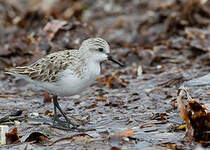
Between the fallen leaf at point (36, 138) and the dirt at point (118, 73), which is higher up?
the dirt at point (118, 73)

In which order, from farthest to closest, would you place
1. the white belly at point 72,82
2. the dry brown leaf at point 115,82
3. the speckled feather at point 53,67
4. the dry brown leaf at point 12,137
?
the dry brown leaf at point 115,82 < the speckled feather at point 53,67 < the white belly at point 72,82 < the dry brown leaf at point 12,137

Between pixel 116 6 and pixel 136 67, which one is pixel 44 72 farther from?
pixel 116 6

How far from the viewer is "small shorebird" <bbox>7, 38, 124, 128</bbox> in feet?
18.1

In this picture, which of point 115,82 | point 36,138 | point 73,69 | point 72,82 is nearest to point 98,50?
point 73,69

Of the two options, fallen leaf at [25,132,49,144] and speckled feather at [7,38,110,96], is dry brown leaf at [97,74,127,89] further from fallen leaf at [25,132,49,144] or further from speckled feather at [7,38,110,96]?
fallen leaf at [25,132,49,144]

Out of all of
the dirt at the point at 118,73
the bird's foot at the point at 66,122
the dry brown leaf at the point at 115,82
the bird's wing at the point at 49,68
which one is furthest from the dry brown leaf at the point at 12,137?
the dry brown leaf at the point at 115,82

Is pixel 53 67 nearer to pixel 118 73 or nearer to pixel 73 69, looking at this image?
pixel 73 69

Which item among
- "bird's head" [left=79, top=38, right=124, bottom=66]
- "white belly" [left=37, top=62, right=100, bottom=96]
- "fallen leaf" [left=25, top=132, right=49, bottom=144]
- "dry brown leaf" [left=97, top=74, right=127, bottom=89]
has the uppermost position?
"bird's head" [left=79, top=38, right=124, bottom=66]

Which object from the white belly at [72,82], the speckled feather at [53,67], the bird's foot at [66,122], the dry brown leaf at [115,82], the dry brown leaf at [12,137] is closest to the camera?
the dry brown leaf at [12,137]

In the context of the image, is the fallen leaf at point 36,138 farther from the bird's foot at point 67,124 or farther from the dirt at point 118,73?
the bird's foot at point 67,124

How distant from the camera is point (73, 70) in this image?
5555 mm

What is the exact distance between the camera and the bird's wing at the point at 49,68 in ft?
18.7

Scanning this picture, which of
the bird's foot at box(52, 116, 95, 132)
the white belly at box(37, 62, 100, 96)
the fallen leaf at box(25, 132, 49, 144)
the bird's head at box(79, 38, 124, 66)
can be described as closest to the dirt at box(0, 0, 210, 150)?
the fallen leaf at box(25, 132, 49, 144)

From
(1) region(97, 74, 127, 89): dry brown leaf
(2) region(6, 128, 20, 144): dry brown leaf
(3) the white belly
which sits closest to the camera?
(2) region(6, 128, 20, 144): dry brown leaf
